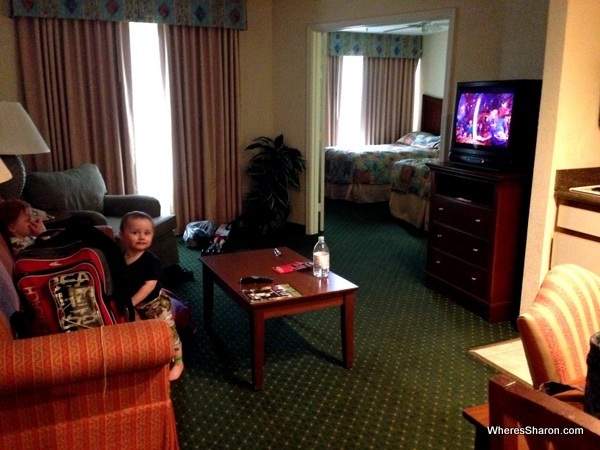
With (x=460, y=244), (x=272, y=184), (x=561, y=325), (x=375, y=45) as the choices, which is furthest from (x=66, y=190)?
(x=375, y=45)

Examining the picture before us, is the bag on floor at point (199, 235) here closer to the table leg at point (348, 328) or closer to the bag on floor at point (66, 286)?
the table leg at point (348, 328)

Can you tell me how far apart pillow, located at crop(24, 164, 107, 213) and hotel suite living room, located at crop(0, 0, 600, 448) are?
2.19 feet

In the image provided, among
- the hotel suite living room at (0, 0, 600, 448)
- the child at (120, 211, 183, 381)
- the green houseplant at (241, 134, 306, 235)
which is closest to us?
the hotel suite living room at (0, 0, 600, 448)

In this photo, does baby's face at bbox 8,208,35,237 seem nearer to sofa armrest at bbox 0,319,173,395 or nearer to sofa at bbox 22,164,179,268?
sofa at bbox 22,164,179,268

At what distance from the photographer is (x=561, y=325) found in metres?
1.38

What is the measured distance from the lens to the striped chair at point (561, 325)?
51.1 inches

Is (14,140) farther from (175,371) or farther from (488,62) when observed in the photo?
(488,62)

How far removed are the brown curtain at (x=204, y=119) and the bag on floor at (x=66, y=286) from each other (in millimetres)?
3486

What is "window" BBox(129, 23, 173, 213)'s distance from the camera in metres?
5.30

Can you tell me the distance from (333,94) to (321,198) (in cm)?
317

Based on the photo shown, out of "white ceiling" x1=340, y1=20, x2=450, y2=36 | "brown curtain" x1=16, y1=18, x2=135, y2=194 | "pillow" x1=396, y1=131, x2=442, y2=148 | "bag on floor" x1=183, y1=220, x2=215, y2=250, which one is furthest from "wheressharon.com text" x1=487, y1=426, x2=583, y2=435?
"white ceiling" x1=340, y1=20, x2=450, y2=36

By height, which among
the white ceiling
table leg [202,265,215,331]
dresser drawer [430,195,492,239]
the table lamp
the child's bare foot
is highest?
the white ceiling

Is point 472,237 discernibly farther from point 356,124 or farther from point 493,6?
point 356,124

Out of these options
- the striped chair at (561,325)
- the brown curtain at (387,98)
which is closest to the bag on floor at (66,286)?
the striped chair at (561,325)
